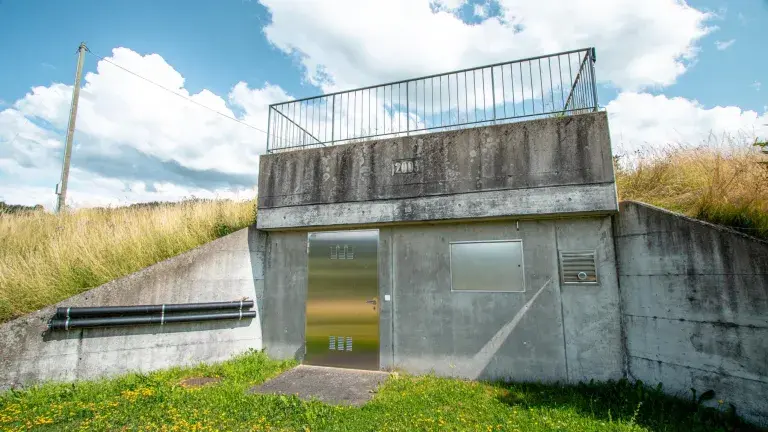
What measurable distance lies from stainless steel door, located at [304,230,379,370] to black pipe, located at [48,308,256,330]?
1.47 metres

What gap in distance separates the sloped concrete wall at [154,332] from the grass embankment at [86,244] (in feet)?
2.85

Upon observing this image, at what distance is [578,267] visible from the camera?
5656mm

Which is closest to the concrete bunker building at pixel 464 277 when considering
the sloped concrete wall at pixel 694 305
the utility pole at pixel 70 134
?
the sloped concrete wall at pixel 694 305

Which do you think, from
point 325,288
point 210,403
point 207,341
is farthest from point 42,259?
point 325,288

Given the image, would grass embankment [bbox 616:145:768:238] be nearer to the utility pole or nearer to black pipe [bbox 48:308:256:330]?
black pipe [bbox 48:308:256:330]

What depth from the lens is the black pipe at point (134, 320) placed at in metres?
5.50

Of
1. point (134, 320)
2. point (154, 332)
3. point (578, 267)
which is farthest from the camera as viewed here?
point (154, 332)

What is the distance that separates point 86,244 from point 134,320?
2.52 meters

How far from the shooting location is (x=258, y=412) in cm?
462

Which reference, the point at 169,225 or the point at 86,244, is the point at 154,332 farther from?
the point at 169,225

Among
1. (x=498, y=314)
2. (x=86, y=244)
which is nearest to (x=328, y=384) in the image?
(x=498, y=314)

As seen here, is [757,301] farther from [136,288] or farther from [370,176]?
[136,288]

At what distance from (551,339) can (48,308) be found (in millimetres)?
7783

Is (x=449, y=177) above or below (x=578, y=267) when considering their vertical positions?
above
